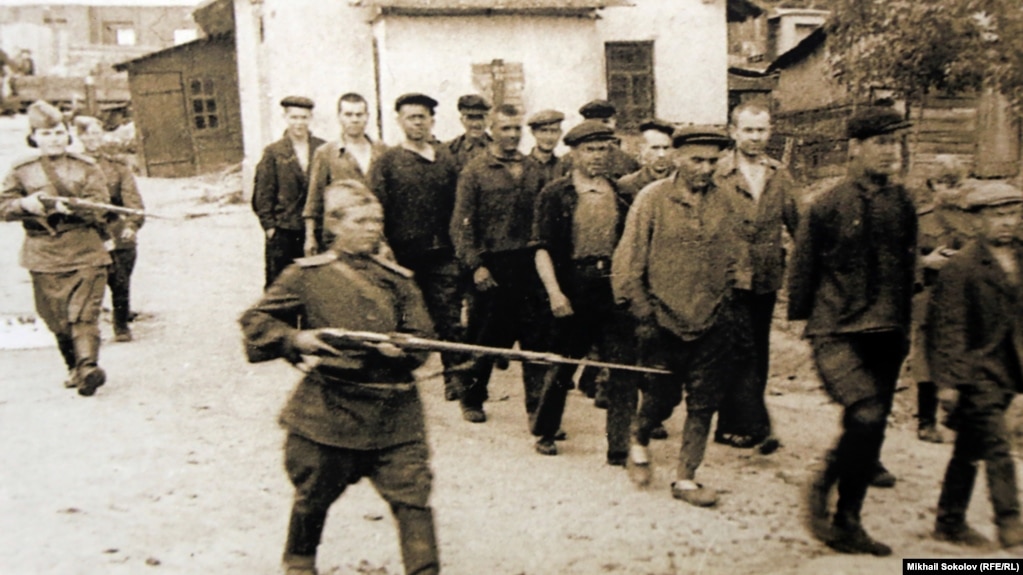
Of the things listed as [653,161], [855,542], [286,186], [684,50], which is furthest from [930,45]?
[684,50]

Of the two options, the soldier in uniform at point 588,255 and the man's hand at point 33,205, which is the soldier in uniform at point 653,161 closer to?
the soldier in uniform at point 588,255

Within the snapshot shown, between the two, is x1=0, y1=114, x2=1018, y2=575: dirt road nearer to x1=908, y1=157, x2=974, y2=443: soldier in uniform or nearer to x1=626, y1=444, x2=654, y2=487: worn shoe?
x1=626, y1=444, x2=654, y2=487: worn shoe

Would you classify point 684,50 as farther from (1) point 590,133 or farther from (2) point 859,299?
(2) point 859,299

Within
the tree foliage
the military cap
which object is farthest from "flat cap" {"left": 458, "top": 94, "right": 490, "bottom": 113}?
the tree foliage

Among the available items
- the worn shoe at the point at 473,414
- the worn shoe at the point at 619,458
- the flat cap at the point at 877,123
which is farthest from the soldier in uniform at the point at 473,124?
the flat cap at the point at 877,123

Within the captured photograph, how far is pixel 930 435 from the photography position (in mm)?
6395

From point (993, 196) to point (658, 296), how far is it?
1.60 meters

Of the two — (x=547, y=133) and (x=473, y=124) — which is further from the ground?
(x=473, y=124)

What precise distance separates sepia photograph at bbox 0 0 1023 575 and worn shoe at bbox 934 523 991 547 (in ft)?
0.05

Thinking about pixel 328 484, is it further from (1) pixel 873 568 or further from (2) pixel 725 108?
(2) pixel 725 108

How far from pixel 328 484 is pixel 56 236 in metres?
4.59

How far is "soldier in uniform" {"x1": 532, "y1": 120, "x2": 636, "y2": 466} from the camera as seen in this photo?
5.80 m

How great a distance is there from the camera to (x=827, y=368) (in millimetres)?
4641

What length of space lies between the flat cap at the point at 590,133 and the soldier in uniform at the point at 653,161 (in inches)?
35.0
